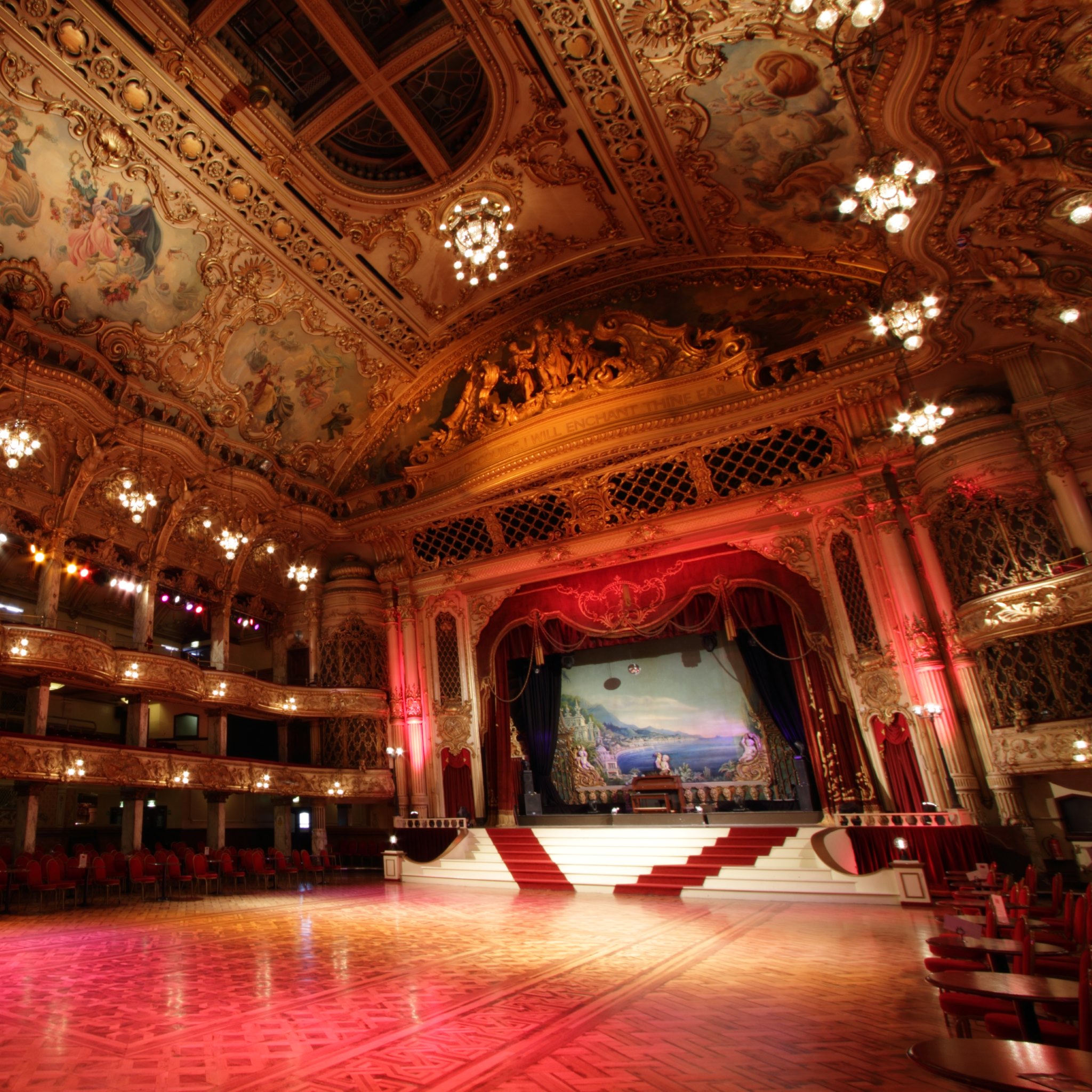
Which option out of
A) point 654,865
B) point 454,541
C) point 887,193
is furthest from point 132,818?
point 887,193

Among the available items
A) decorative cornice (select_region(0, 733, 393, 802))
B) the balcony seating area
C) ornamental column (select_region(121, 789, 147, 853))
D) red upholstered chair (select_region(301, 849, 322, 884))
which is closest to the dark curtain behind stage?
decorative cornice (select_region(0, 733, 393, 802))

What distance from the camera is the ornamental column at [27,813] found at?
12.2 m

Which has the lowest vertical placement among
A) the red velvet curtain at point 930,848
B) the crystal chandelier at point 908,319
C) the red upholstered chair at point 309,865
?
the red velvet curtain at point 930,848

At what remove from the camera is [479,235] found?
466 inches

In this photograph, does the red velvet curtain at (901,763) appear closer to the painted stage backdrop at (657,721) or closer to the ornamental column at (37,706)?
the painted stage backdrop at (657,721)

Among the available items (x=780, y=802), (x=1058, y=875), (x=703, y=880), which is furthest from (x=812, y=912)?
(x=780, y=802)

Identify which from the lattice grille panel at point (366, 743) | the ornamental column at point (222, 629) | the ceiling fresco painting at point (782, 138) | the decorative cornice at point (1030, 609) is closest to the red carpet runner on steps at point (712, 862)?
the decorative cornice at point (1030, 609)

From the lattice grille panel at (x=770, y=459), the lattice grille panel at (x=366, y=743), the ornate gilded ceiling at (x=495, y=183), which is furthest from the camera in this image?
the lattice grille panel at (x=366, y=743)

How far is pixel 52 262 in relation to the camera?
40.2 ft

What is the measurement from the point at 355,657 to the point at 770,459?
11554 millimetres

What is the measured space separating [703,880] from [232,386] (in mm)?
13713

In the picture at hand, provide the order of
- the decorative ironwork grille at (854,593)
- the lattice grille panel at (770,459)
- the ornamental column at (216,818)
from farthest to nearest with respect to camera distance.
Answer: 1. the ornamental column at (216,818)
2. the lattice grille panel at (770,459)
3. the decorative ironwork grille at (854,593)

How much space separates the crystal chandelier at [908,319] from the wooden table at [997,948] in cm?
611

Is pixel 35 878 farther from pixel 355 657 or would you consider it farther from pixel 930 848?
pixel 930 848
